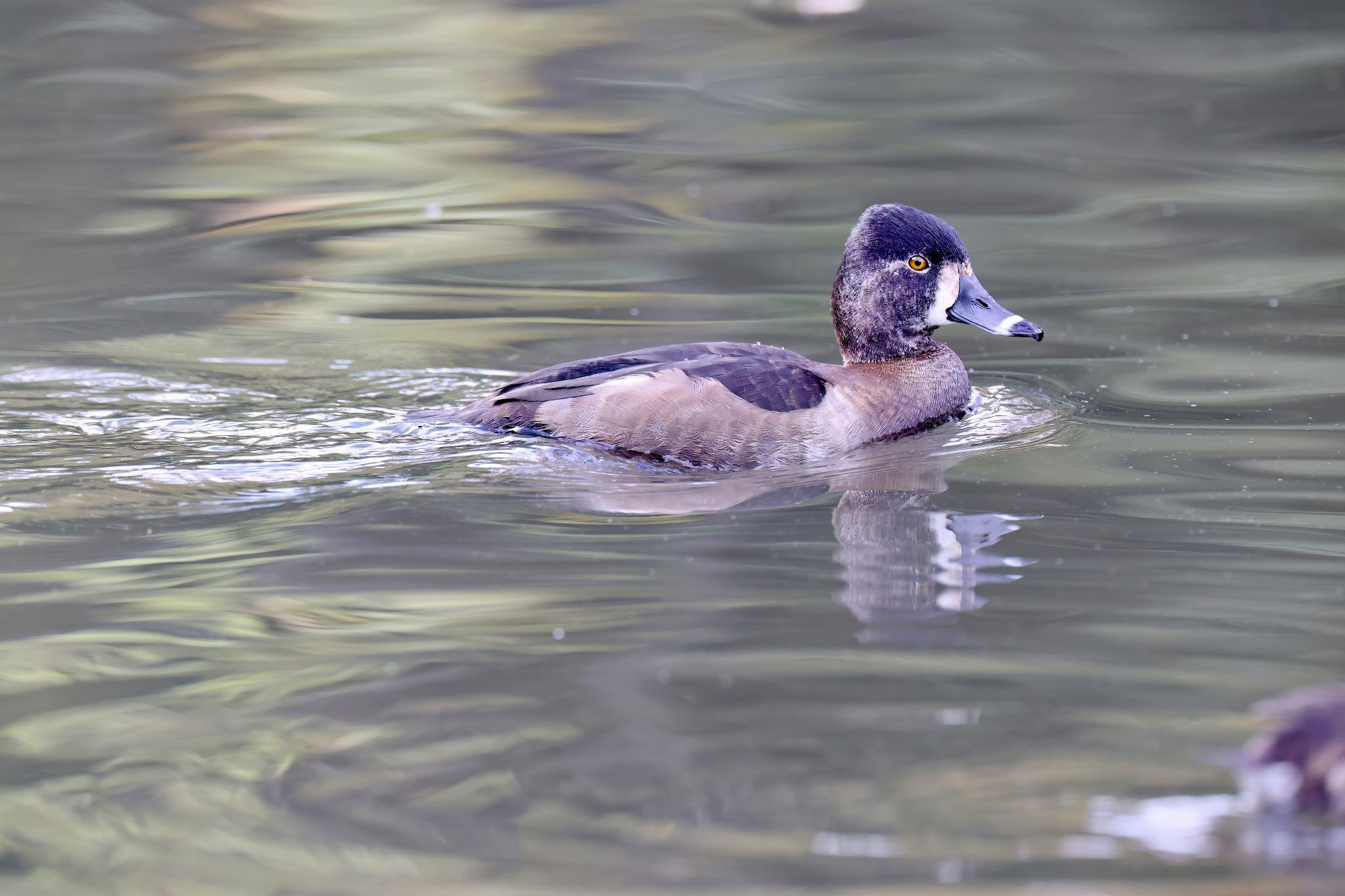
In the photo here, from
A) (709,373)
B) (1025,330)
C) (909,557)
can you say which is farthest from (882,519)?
(1025,330)

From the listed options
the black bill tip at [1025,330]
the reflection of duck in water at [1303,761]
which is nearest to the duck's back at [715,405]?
the black bill tip at [1025,330]

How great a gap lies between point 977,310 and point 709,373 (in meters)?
1.36

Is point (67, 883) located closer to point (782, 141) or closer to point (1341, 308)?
point (1341, 308)

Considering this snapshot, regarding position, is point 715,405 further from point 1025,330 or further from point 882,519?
point 1025,330

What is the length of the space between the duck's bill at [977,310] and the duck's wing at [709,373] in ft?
2.47

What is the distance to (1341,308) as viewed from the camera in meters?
8.35

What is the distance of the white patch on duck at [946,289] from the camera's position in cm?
696

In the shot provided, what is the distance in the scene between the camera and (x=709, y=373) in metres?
6.39

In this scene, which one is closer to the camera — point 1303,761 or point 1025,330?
point 1303,761

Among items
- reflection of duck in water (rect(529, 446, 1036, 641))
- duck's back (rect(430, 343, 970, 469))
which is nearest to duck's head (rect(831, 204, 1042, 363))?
duck's back (rect(430, 343, 970, 469))

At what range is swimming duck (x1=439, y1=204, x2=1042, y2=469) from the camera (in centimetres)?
632

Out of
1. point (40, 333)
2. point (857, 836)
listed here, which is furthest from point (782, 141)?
point (857, 836)

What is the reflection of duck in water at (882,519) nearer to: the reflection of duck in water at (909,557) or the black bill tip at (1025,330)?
the reflection of duck in water at (909,557)

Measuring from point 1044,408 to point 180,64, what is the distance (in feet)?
32.9
